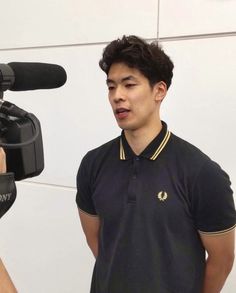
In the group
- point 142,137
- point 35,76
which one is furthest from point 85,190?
point 35,76

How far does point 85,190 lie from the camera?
124 cm

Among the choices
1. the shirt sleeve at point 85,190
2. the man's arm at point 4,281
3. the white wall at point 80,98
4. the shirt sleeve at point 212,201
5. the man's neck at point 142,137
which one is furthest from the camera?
the white wall at point 80,98

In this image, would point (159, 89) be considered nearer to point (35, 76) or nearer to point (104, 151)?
point (104, 151)

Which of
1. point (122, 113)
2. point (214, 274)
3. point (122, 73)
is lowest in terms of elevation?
point (214, 274)

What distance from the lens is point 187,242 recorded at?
3.46 feet

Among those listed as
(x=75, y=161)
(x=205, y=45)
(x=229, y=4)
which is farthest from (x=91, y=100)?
(x=229, y=4)

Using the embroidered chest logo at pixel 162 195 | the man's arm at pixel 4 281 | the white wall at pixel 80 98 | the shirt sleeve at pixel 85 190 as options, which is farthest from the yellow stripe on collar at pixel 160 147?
the man's arm at pixel 4 281

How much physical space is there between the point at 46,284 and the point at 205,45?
1.39 m

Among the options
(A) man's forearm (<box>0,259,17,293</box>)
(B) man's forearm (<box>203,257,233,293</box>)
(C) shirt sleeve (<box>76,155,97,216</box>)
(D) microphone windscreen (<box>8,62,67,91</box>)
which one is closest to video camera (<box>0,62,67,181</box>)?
(D) microphone windscreen (<box>8,62,67,91</box>)

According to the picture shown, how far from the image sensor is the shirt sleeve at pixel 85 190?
1219 millimetres

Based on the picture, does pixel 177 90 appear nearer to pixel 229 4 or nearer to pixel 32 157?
pixel 229 4

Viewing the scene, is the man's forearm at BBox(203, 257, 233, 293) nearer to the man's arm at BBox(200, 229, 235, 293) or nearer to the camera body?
the man's arm at BBox(200, 229, 235, 293)

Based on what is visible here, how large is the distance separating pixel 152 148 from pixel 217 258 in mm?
376

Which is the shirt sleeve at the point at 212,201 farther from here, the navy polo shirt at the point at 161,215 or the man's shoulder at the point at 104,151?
the man's shoulder at the point at 104,151
